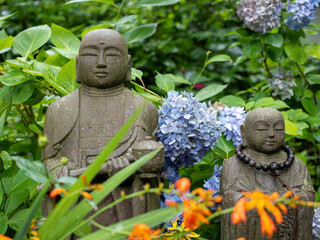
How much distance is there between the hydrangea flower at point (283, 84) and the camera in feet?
13.0

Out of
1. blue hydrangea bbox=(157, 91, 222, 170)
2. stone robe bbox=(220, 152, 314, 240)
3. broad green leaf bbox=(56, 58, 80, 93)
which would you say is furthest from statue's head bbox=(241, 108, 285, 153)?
broad green leaf bbox=(56, 58, 80, 93)

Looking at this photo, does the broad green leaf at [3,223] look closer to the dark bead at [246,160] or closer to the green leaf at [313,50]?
the dark bead at [246,160]

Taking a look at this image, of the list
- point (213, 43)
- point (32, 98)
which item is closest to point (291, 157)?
point (32, 98)

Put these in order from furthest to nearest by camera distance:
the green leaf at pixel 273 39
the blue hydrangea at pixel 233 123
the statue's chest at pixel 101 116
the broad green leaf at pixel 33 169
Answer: the green leaf at pixel 273 39
the blue hydrangea at pixel 233 123
the statue's chest at pixel 101 116
the broad green leaf at pixel 33 169

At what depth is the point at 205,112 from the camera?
2721 mm

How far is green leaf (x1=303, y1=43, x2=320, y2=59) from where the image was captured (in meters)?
4.03

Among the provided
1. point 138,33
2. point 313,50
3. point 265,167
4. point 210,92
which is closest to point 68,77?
point 138,33

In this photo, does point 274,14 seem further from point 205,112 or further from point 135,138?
point 135,138

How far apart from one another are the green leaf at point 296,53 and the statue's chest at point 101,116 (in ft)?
5.80

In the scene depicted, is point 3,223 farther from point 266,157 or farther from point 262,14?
point 262,14

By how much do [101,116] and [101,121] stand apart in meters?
0.03

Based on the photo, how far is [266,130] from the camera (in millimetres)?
2488

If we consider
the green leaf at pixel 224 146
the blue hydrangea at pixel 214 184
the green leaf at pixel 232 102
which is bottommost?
the blue hydrangea at pixel 214 184

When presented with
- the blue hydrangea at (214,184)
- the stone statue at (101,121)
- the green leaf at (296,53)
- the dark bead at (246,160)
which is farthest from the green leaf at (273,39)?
the stone statue at (101,121)
